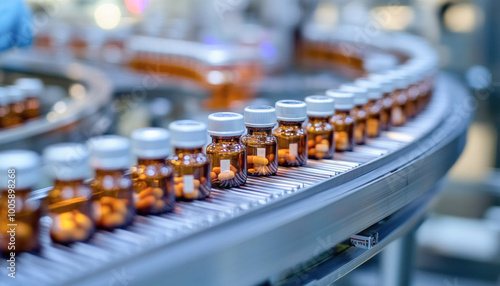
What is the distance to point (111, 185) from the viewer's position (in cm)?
96

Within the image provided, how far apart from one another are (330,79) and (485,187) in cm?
141

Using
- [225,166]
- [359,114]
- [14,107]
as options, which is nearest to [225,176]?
[225,166]

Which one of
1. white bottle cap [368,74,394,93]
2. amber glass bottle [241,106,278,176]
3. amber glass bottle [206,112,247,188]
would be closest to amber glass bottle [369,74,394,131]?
white bottle cap [368,74,394,93]

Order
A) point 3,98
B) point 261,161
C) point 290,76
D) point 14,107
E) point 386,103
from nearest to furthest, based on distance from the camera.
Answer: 1. point 261,161
2. point 386,103
3. point 3,98
4. point 14,107
5. point 290,76

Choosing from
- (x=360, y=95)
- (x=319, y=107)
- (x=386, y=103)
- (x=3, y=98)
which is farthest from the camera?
(x=3, y=98)

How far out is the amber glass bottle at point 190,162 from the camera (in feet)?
3.58

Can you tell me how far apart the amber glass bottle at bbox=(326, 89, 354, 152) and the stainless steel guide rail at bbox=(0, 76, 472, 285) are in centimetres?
4

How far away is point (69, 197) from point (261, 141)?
488mm

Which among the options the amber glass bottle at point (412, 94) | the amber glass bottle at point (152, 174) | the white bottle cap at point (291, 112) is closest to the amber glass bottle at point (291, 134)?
the white bottle cap at point (291, 112)

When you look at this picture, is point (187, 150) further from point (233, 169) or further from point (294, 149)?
point (294, 149)

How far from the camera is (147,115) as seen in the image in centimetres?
396

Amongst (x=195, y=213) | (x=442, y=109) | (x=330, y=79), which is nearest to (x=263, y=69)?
(x=330, y=79)

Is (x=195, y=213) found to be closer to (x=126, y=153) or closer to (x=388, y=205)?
(x=126, y=153)

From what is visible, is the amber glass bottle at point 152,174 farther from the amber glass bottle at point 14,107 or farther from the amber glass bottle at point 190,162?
the amber glass bottle at point 14,107
